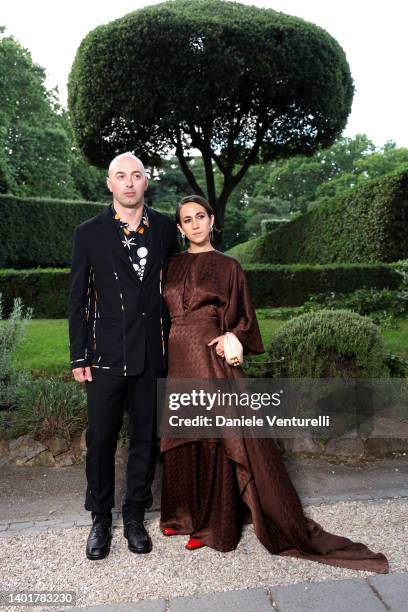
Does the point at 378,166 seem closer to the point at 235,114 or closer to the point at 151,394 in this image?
the point at 235,114

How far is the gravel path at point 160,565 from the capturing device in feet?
8.63

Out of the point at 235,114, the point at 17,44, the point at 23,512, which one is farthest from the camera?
the point at 17,44

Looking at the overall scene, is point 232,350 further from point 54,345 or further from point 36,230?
point 36,230

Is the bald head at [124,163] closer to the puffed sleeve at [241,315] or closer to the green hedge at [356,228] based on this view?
the puffed sleeve at [241,315]

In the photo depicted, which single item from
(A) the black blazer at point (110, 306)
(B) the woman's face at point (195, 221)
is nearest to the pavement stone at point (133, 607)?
(A) the black blazer at point (110, 306)

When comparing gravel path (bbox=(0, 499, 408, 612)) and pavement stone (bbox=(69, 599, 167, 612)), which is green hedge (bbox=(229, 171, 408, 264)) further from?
pavement stone (bbox=(69, 599, 167, 612))

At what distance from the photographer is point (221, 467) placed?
2.99 meters

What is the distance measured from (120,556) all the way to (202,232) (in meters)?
1.85

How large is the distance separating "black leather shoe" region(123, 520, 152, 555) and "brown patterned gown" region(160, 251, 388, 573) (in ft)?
0.54

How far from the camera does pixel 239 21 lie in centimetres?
1339

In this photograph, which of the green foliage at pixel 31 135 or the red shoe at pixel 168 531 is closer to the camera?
the red shoe at pixel 168 531

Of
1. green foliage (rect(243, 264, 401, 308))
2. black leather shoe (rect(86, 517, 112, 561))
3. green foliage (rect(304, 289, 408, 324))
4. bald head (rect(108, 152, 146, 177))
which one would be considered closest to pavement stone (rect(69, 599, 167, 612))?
black leather shoe (rect(86, 517, 112, 561))

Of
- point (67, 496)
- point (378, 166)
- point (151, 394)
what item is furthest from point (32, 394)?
point (378, 166)

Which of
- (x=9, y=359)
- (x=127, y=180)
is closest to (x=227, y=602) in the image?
(x=127, y=180)
